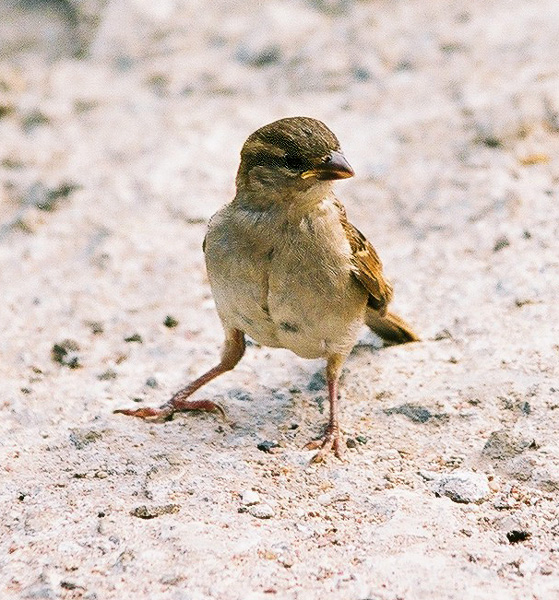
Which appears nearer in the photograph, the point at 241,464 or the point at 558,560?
the point at 558,560

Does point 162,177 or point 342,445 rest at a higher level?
point 162,177

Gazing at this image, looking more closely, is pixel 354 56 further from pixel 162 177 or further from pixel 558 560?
pixel 558 560

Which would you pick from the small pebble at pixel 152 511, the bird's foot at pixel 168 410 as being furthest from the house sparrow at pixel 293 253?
the small pebble at pixel 152 511

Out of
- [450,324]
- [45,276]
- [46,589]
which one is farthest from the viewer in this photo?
[45,276]

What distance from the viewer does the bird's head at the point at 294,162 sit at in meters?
4.36

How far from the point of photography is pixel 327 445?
441cm

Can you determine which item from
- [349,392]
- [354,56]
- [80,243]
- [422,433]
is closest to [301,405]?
[349,392]

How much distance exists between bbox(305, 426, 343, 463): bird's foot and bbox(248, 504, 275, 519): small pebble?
0.42 meters

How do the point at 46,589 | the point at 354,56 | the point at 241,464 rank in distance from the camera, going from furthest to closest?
the point at 354,56, the point at 241,464, the point at 46,589

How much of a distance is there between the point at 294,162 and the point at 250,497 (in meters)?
1.39

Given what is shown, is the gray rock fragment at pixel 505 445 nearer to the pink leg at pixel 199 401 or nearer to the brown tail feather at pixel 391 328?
the brown tail feather at pixel 391 328

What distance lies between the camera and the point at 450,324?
537 centimetres

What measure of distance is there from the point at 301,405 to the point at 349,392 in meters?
0.24

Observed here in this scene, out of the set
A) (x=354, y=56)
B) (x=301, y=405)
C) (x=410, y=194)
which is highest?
(x=354, y=56)
